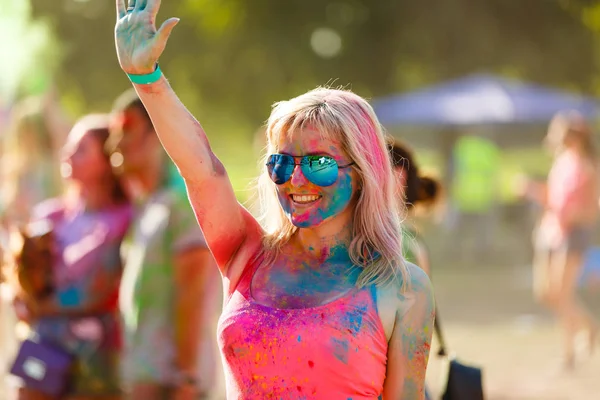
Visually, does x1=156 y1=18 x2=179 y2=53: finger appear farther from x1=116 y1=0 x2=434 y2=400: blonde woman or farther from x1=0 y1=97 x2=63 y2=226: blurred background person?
x1=0 y1=97 x2=63 y2=226: blurred background person

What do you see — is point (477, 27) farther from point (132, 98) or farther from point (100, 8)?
point (132, 98)

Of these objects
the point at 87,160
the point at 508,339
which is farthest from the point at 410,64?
the point at 87,160

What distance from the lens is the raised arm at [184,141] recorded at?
276cm

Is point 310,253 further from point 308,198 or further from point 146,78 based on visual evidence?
point 146,78

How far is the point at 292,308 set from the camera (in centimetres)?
276

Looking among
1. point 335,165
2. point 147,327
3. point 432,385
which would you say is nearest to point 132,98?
point 147,327

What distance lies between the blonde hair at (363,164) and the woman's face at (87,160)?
2.69 m

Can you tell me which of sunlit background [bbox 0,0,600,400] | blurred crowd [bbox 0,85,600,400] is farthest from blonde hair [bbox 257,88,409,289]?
sunlit background [bbox 0,0,600,400]

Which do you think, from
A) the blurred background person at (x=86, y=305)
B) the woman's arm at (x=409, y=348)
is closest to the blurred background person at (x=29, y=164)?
the blurred background person at (x=86, y=305)

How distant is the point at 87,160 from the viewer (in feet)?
17.9

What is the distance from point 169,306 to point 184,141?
6.29 ft

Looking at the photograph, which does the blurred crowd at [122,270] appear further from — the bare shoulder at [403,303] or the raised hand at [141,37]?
the raised hand at [141,37]

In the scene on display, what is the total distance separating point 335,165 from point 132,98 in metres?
2.48

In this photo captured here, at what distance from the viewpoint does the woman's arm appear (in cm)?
274
